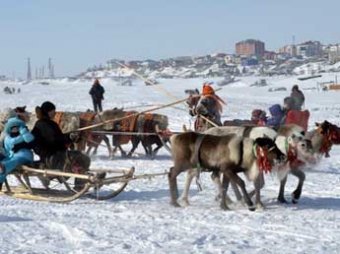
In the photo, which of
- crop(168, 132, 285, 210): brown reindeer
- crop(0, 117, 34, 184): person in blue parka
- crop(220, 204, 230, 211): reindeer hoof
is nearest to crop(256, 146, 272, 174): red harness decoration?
crop(168, 132, 285, 210): brown reindeer

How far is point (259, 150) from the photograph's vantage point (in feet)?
24.6

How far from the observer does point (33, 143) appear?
28.9 ft

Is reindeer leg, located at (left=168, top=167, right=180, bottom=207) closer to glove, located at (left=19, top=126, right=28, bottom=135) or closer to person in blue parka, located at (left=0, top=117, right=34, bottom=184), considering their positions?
person in blue parka, located at (left=0, top=117, right=34, bottom=184)

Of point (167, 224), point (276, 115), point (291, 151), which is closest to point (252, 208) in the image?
point (291, 151)

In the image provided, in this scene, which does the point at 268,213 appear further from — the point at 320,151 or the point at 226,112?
the point at 226,112

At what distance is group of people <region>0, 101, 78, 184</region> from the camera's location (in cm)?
852

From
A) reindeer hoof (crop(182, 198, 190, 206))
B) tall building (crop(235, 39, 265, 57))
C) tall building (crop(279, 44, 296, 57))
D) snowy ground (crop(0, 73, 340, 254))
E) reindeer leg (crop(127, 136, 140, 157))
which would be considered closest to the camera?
snowy ground (crop(0, 73, 340, 254))

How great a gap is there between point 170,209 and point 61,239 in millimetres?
2022

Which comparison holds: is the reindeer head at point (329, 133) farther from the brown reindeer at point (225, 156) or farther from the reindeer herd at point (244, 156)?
the brown reindeer at point (225, 156)

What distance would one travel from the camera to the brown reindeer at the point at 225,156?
753 centimetres

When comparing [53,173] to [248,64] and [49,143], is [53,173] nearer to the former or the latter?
[49,143]

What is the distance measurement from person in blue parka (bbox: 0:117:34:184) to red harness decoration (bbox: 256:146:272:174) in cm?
279

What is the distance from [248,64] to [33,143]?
129 metres

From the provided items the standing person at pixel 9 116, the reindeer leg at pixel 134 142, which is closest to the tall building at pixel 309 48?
the reindeer leg at pixel 134 142
